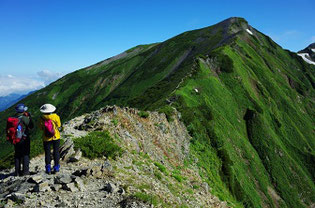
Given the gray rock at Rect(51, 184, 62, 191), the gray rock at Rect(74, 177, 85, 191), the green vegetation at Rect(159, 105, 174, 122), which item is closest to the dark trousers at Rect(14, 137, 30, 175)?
the gray rock at Rect(51, 184, 62, 191)

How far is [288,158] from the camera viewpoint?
67.7m

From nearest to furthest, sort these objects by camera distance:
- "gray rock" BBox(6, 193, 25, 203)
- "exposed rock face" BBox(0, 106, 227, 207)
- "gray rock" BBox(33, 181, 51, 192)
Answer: "gray rock" BBox(6, 193, 25, 203) → "exposed rock face" BBox(0, 106, 227, 207) → "gray rock" BBox(33, 181, 51, 192)

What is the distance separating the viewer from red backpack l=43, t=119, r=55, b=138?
13.2m

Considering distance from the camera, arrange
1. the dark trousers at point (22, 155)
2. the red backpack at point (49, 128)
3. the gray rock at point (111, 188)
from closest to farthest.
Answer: the gray rock at point (111, 188) < the red backpack at point (49, 128) < the dark trousers at point (22, 155)

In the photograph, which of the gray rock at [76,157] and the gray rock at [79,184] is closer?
the gray rock at [79,184]

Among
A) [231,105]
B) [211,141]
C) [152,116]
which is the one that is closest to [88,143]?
[152,116]

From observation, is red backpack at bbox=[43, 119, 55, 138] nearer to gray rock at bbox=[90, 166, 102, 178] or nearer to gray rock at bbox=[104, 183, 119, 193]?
gray rock at bbox=[90, 166, 102, 178]

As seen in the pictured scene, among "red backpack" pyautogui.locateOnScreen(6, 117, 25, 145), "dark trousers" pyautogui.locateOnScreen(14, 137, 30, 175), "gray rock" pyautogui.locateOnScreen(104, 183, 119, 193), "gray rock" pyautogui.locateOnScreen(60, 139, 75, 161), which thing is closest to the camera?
"gray rock" pyautogui.locateOnScreen(104, 183, 119, 193)

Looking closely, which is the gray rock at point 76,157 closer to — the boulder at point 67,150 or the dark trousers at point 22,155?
the boulder at point 67,150

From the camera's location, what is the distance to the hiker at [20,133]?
13148mm

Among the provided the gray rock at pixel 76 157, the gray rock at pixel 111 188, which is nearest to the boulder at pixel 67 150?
the gray rock at pixel 76 157

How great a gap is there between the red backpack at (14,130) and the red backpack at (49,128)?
4.72ft

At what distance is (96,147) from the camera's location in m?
17.2

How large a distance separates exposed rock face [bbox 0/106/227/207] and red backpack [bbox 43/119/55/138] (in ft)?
7.46
